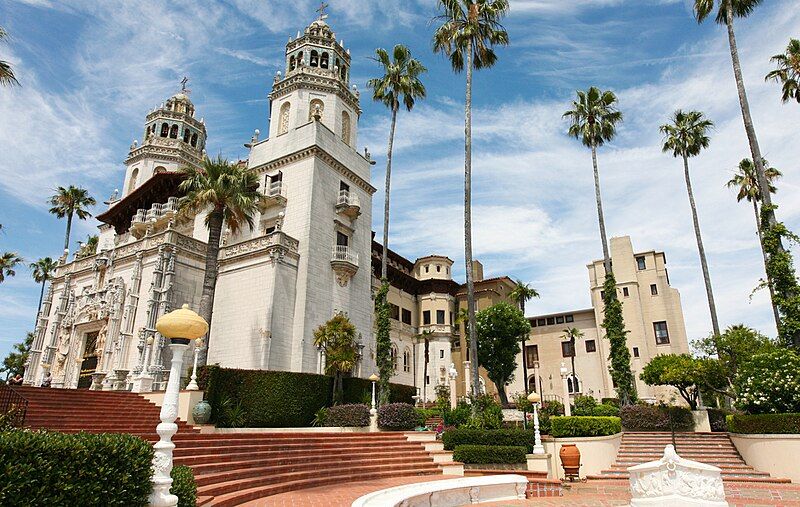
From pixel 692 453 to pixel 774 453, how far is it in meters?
4.41

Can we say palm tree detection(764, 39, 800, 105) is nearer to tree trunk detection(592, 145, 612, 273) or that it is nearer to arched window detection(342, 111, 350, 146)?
tree trunk detection(592, 145, 612, 273)

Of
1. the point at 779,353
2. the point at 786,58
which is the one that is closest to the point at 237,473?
the point at 779,353

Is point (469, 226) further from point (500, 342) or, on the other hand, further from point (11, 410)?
point (500, 342)

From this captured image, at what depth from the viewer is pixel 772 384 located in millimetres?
18656

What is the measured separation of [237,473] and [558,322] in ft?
166

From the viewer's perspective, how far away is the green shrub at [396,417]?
23.3m

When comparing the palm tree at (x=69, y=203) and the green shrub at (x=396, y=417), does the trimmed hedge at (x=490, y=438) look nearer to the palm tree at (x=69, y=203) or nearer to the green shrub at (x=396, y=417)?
the green shrub at (x=396, y=417)

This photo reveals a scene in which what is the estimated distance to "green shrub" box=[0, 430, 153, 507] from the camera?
5.97 metres

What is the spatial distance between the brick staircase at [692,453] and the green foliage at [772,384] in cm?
240

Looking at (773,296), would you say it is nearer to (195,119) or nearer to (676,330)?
(676,330)

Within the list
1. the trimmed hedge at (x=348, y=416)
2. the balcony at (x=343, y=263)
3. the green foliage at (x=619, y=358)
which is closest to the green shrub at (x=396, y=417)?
the trimmed hedge at (x=348, y=416)

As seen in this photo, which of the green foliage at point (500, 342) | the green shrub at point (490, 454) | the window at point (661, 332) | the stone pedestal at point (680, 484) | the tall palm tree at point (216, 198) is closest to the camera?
the stone pedestal at point (680, 484)

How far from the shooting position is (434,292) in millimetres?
52438

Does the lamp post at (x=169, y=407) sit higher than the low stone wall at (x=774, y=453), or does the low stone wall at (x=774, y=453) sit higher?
the lamp post at (x=169, y=407)
